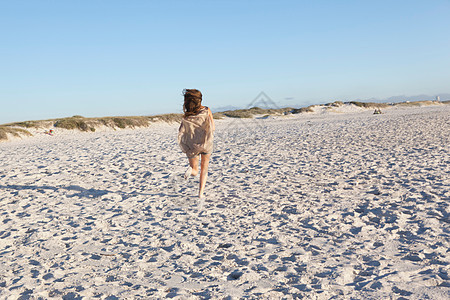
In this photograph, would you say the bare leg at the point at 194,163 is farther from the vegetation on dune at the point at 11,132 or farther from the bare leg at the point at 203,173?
the vegetation on dune at the point at 11,132

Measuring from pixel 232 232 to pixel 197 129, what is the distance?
243cm

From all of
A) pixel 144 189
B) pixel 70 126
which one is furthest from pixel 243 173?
pixel 70 126

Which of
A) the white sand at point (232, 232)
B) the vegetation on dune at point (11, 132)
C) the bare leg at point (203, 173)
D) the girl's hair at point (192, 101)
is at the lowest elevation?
the white sand at point (232, 232)

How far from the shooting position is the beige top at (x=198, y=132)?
658cm

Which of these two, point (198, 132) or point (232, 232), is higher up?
point (198, 132)

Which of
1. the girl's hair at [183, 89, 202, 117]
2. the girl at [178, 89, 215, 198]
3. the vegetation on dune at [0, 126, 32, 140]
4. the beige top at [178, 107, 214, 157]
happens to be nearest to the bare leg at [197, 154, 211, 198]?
the girl at [178, 89, 215, 198]

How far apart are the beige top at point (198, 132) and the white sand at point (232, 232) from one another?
106 cm

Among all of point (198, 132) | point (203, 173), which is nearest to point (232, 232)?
point (203, 173)

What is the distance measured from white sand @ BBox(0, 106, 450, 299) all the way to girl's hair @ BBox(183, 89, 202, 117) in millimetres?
1795

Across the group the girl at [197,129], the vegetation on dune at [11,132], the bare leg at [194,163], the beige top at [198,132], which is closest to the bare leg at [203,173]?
the girl at [197,129]

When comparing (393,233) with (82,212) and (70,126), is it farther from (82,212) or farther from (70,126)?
(70,126)

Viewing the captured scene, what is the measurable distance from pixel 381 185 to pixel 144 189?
518cm

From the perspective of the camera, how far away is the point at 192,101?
6.38 metres

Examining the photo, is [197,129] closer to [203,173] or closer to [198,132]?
[198,132]
